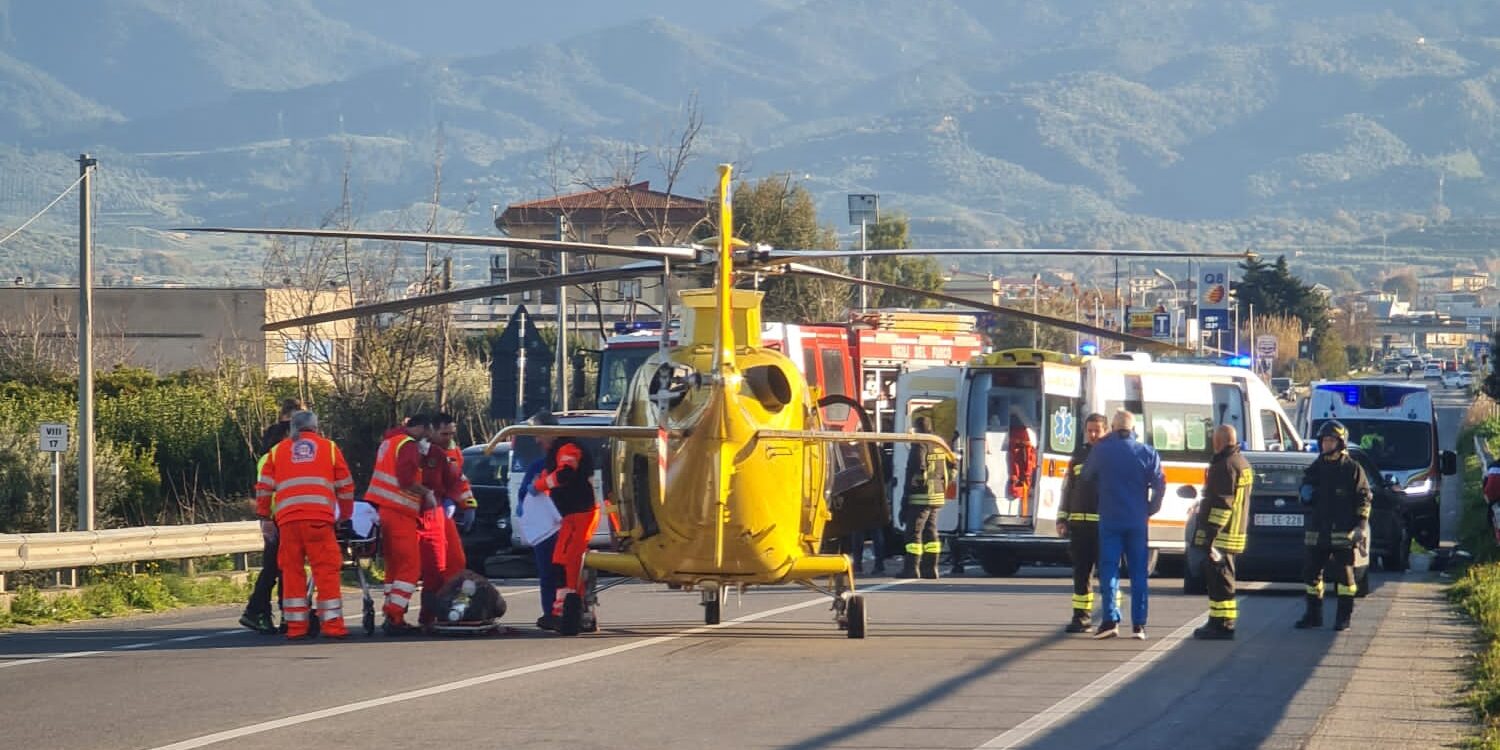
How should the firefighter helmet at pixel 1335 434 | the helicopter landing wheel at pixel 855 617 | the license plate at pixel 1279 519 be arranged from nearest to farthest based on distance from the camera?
the helicopter landing wheel at pixel 855 617 < the firefighter helmet at pixel 1335 434 < the license plate at pixel 1279 519

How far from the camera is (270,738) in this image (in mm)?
10375

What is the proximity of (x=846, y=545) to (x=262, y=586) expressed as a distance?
9.15m

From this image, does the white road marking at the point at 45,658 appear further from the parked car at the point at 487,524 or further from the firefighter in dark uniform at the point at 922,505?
the firefighter in dark uniform at the point at 922,505

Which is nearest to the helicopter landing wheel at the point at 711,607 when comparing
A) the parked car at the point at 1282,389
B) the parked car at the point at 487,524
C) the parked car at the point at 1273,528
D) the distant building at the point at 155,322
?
the parked car at the point at 1273,528

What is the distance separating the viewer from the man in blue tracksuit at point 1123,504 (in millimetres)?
15844

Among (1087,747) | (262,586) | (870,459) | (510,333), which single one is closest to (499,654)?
(262,586)

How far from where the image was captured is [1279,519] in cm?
2048

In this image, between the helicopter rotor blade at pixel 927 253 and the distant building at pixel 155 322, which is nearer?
the helicopter rotor blade at pixel 927 253

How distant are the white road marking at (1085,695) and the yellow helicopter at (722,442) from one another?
1936 millimetres

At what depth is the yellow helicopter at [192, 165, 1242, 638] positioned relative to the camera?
13883 millimetres

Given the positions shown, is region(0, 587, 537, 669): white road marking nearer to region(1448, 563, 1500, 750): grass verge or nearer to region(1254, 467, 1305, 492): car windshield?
region(1448, 563, 1500, 750): grass verge

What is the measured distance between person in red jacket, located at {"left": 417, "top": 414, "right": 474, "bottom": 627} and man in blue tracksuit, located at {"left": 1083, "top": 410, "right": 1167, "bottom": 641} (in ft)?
16.5

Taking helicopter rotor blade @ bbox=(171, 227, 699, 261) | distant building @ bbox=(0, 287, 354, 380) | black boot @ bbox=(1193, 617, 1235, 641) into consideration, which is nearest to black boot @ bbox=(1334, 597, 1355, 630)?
black boot @ bbox=(1193, 617, 1235, 641)

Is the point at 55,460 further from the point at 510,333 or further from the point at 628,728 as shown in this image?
the point at 628,728
